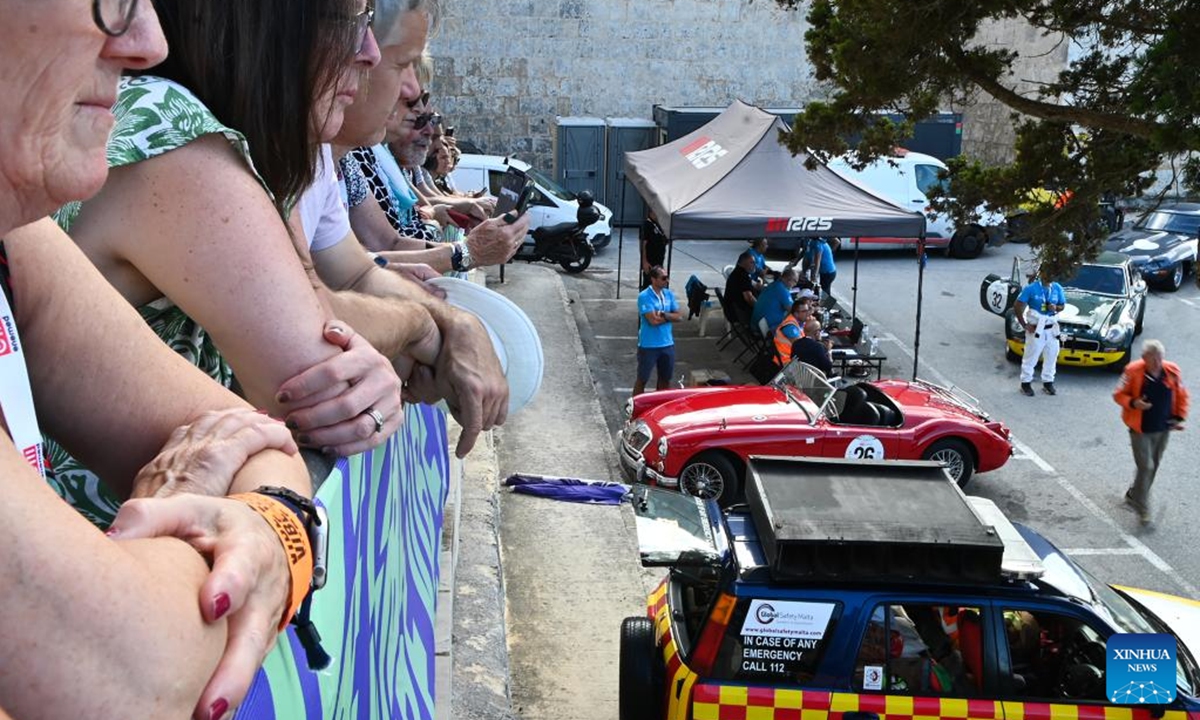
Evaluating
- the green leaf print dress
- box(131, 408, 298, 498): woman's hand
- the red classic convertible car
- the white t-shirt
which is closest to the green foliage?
the red classic convertible car

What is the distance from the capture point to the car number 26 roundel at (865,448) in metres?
10.4

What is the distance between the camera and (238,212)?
1.82 metres

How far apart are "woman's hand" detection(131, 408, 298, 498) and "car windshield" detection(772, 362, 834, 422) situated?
9.26 metres

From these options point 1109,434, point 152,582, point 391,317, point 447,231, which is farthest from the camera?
point 1109,434

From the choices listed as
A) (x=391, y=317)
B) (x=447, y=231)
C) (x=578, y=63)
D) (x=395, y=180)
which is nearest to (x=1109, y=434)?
(x=447, y=231)

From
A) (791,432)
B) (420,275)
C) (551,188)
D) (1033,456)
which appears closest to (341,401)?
(420,275)

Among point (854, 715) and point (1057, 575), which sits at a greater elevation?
point (1057, 575)

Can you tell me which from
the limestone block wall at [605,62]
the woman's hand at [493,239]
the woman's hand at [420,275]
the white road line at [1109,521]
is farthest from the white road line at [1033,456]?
the limestone block wall at [605,62]

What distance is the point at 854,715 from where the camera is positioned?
220 inches

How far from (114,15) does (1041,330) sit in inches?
563

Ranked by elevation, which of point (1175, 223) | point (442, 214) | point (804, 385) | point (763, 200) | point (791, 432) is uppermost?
point (442, 214)

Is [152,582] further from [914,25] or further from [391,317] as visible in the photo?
[914,25]

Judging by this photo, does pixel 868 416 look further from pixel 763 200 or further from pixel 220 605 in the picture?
pixel 220 605

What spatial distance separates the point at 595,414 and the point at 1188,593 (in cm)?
574
